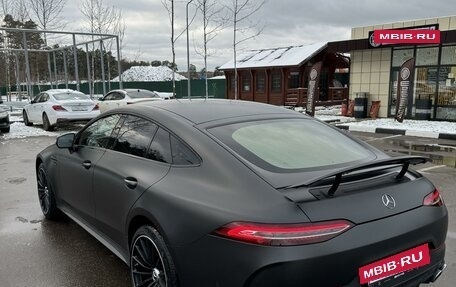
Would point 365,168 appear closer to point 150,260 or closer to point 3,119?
point 150,260

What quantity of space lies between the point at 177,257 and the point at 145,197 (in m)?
0.49

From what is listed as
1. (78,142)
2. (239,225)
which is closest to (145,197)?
(239,225)

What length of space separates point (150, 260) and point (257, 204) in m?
0.98

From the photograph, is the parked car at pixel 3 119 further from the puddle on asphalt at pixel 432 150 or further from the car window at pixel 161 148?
the car window at pixel 161 148

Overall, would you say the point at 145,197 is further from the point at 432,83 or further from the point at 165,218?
A: the point at 432,83

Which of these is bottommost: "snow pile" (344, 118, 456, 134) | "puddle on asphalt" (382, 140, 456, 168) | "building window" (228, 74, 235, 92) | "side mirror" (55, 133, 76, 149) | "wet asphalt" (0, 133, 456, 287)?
"puddle on asphalt" (382, 140, 456, 168)

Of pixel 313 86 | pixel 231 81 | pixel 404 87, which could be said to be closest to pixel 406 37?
pixel 404 87

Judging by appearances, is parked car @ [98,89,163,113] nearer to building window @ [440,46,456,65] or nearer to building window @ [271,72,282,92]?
building window @ [440,46,456,65]

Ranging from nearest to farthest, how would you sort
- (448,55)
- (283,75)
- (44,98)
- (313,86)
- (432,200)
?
1. (432,200)
2. (44,98)
3. (448,55)
4. (313,86)
5. (283,75)

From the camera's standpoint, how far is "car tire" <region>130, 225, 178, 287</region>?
101 inches

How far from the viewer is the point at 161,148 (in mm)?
3023

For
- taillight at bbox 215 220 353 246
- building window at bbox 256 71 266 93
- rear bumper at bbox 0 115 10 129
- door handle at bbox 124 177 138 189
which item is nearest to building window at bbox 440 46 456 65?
building window at bbox 256 71 266 93

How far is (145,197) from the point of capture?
279cm

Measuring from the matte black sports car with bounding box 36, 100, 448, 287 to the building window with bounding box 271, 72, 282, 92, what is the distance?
22638 millimetres
